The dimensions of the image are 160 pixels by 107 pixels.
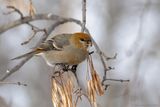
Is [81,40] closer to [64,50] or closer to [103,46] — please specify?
[64,50]

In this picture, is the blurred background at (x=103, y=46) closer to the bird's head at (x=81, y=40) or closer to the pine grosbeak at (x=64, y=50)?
the pine grosbeak at (x=64, y=50)

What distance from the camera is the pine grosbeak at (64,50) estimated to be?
107 inches

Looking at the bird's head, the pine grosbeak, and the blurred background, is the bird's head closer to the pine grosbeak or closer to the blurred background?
the pine grosbeak

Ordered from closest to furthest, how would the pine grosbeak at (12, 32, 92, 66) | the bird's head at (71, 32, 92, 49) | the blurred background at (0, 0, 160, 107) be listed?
the bird's head at (71, 32, 92, 49), the pine grosbeak at (12, 32, 92, 66), the blurred background at (0, 0, 160, 107)

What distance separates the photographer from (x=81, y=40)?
2.68 meters

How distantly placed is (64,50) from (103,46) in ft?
8.67

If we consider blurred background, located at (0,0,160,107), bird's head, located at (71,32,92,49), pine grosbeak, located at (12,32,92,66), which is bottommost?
blurred background, located at (0,0,160,107)

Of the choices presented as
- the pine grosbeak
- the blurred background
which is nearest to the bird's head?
the pine grosbeak

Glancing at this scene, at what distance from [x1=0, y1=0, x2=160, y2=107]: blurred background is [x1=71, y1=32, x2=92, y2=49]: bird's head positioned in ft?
5.39

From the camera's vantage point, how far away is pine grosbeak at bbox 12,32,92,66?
272 cm

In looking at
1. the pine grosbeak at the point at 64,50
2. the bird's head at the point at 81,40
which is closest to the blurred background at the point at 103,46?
the pine grosbeak at the point at 64,50

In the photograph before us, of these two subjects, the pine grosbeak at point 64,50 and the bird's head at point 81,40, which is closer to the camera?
the bird's head at point 81,40

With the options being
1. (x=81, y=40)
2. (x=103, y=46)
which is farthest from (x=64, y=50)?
(x=103, y=46)

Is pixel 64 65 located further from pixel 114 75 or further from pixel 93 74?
pixel 114 75
